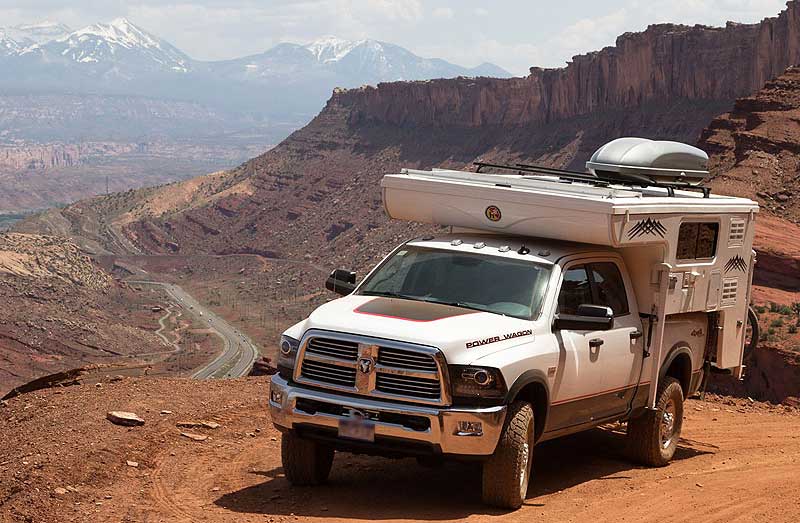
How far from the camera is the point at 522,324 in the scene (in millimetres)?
9625

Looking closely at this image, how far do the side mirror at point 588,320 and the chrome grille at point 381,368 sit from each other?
142 cm

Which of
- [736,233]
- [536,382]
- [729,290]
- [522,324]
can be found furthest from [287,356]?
[736,233]

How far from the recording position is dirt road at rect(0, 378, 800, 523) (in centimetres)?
947

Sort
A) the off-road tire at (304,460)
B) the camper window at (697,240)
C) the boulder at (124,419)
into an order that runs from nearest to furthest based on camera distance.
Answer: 1. the off-road tire at (304,460)
2. the camper window at (697,240)
3. the boulder at (124,419)

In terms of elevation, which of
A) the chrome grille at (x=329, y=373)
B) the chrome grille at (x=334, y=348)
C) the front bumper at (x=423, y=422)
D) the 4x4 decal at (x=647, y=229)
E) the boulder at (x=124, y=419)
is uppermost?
the 4x4 decal at (x=647, y=229)

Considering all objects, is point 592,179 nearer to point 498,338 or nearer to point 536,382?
point 536,382

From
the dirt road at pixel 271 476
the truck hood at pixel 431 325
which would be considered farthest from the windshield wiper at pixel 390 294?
the dirt road at pixel 271 476

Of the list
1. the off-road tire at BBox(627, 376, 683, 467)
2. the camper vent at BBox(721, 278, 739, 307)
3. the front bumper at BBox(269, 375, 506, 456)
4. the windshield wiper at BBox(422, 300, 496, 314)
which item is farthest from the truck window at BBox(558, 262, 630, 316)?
the camper vent at BBox(721, 278, 739, 307)

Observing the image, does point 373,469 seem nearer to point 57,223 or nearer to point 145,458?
point 145,458

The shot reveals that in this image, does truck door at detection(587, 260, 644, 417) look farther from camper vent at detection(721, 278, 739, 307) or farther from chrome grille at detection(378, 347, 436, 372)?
chrome grille at detection(378, 347, 436, 372)

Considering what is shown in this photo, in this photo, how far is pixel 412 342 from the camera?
9016 mm

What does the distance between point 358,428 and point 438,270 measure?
187 cm

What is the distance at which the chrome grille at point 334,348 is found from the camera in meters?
9.18

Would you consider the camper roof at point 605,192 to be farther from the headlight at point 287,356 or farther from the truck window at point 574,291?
the headlight at point 287,356
